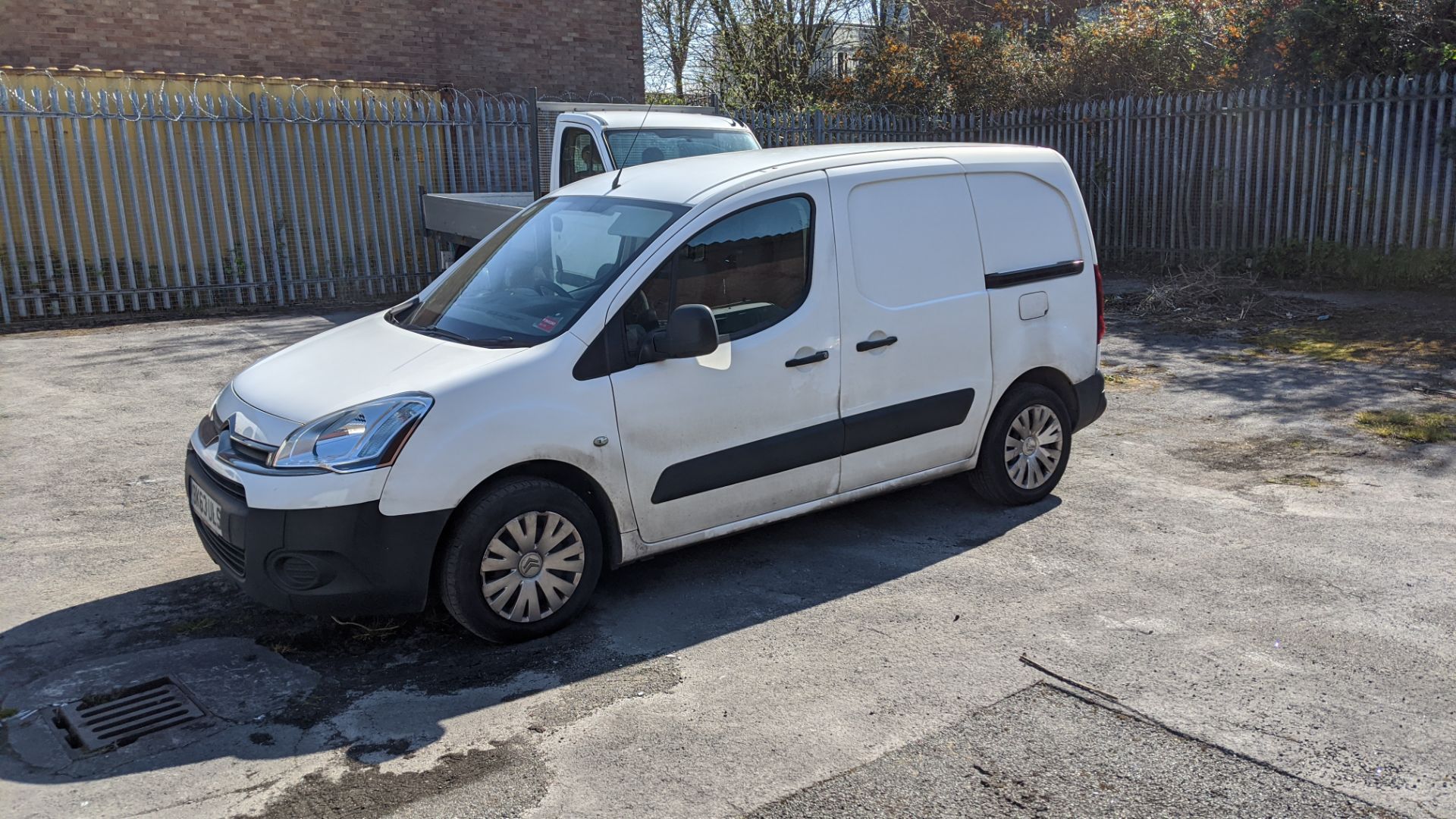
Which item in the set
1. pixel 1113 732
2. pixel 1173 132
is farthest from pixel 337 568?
pixel 1173 132

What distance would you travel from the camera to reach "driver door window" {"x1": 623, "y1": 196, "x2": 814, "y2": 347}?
186 inches

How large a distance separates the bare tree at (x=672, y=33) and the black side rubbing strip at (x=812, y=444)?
2258 cm

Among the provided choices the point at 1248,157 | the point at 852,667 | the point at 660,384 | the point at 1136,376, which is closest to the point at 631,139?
the point at 1136,376

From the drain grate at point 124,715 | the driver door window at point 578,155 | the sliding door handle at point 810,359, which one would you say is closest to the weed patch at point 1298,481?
A: the sliding door handle at point 810,359

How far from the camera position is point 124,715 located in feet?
12.8

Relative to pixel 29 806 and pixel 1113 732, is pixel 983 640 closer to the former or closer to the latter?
pixel 1113 732

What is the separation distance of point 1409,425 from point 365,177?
12.1 metres

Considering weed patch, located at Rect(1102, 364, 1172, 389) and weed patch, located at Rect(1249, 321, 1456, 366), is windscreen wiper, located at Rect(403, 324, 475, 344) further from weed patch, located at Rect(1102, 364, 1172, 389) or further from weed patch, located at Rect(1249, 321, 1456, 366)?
weed patch, located at Rect(1249, 321, 1456, 366)

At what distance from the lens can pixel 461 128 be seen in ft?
48.6

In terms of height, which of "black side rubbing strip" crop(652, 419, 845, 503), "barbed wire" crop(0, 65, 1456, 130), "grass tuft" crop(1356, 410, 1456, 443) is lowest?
"grass tuft" crop(1356, 410, 1456, 443)

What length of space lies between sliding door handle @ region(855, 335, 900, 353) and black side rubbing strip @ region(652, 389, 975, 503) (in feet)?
0.99

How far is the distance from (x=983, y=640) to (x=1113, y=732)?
2.60ft

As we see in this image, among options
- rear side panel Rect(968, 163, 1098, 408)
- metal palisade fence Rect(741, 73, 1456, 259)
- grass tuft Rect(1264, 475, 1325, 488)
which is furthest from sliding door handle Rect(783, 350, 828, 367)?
metal palisade fence Rect(741, 73, 1456, 259)

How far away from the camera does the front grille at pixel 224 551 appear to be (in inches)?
169
